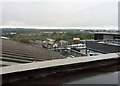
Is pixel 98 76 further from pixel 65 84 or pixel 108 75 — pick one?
pixel 65 84

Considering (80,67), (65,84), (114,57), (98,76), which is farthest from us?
(114,57)

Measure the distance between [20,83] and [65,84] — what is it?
0.30 meters

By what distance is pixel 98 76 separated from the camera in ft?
2.39

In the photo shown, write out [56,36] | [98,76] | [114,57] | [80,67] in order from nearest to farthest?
[98,76]
[80,67]
[114,57]
[56,36]

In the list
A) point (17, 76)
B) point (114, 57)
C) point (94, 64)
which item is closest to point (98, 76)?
point (94, 64)

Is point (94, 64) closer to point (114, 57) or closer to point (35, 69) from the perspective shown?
point (114, 57)

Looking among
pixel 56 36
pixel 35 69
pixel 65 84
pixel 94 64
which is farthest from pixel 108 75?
pixel 56 36

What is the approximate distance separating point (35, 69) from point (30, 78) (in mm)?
78

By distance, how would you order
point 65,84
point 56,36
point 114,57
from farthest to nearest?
point 56,36
point 114,57
point 65,84

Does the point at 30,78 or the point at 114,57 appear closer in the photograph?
the point at 30,78

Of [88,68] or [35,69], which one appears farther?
[88,68]

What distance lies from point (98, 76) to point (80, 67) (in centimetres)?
18

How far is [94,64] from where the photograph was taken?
93cm

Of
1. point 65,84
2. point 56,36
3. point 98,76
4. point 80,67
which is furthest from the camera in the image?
point 56,36
